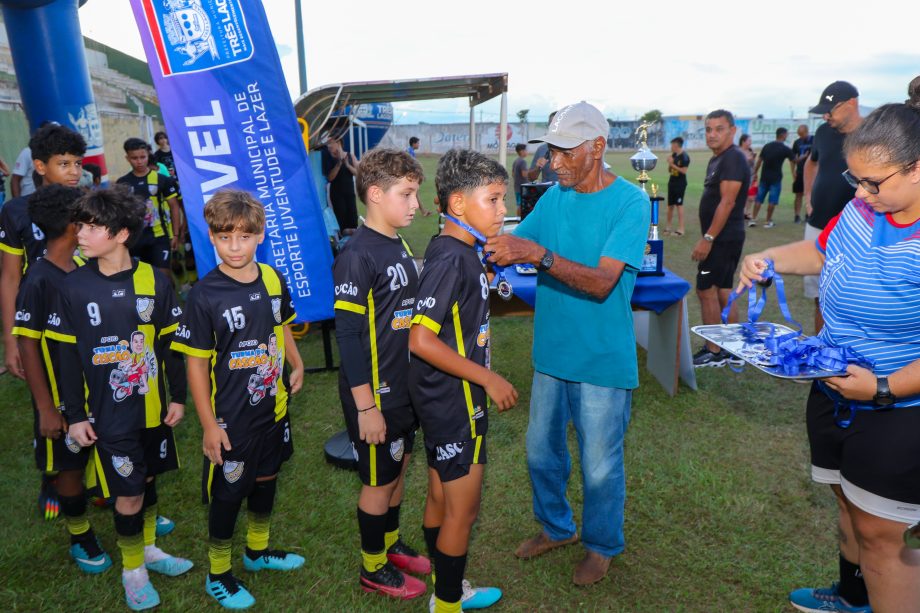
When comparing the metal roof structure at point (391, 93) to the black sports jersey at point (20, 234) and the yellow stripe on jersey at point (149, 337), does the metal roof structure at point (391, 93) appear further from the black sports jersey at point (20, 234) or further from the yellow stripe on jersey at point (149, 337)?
the yellow stripe on jersey at point (149, 337)

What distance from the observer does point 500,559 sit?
130 inches

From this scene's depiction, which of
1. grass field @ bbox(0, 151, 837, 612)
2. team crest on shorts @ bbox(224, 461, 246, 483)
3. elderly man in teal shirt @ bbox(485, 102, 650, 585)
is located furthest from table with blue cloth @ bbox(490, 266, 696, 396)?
team crest on shorts @ bbox(224, 461, 246, 483)

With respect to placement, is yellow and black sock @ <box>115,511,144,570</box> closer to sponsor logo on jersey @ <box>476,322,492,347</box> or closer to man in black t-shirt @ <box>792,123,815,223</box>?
sponsor logo on jersey @ <box>476,322,492,347</box>

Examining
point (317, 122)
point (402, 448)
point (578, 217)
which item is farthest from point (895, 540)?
point (317, 122)

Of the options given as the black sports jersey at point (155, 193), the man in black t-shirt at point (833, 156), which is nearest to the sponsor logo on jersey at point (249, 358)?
the man in black t-shirt at point (833, 156)

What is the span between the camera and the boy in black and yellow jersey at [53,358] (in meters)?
2.93

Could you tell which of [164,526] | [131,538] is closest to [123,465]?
[131,538]

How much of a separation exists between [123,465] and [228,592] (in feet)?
2.57

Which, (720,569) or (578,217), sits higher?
(578,217)

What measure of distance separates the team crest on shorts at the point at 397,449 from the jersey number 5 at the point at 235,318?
849mm

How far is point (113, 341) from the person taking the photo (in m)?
2.74

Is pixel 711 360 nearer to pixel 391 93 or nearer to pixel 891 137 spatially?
pixel 891 137

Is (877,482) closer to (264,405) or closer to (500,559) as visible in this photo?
(500,559)

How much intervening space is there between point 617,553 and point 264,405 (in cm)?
189
